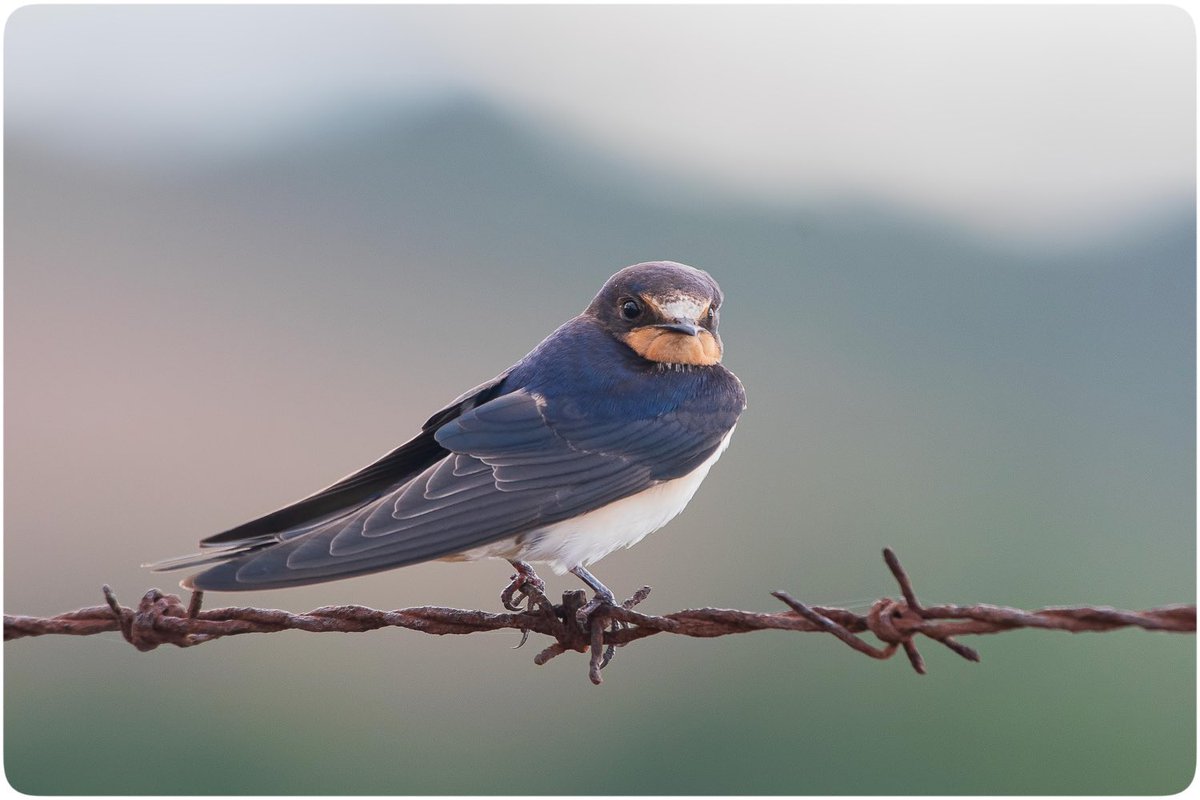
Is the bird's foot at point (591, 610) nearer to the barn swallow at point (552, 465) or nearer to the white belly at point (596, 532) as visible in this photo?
the barn swallow at point (552, 465)

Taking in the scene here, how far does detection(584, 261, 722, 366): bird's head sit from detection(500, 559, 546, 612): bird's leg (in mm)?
678

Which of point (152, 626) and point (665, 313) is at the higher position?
point (665, 313)

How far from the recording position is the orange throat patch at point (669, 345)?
3344 mm

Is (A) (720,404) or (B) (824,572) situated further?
(B) (824,572)

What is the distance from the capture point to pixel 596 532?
3.00 metres

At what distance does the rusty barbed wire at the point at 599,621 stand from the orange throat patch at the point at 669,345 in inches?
27.3

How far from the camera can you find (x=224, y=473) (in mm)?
8664

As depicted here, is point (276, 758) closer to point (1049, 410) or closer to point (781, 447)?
point (781, 447)

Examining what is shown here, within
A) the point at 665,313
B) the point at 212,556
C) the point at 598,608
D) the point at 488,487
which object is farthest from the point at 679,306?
the point at 212,556

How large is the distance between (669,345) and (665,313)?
0.08 m

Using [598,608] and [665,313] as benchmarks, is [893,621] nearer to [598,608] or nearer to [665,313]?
[598,608]

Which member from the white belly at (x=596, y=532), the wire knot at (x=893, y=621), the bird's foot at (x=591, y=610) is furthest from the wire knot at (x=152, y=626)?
the wire knot at (x=893, y=621)

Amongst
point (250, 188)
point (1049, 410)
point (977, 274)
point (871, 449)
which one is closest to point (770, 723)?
point (871, 449)

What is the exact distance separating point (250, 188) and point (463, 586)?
9.02 meters
